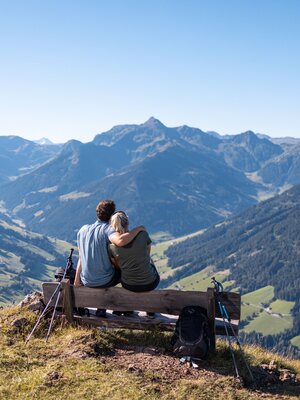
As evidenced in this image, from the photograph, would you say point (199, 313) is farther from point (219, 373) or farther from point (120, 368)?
point (120, 368)

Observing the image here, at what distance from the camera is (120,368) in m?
9.75

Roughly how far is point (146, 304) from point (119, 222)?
7.68 ft

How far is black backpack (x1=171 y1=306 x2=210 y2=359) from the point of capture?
10.4m

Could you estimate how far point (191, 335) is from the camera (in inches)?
415

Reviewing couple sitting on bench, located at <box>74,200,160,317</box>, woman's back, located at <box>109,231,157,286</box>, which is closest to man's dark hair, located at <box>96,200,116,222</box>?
couple sitting on bench, located at <box>74,200,160,317</box>

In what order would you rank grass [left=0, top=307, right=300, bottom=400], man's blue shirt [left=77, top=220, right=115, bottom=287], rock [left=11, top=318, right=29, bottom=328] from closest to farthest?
grass [left=0, top=307, right=300, bottom=400] < man's blue shirt [left=77, top=220, right=115, bottom=287] < rock [left=11, top=318, right=29, bottom=328]

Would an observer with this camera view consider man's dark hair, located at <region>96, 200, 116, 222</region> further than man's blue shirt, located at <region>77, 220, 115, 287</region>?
Yes

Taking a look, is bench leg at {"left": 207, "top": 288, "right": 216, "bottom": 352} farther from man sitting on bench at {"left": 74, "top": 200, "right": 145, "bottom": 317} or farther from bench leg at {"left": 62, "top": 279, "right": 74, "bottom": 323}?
bench leg at {"left": 62, "top": 279, "right": 74, "bottom": 323}

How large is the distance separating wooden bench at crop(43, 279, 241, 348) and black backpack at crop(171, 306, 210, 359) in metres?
0.40

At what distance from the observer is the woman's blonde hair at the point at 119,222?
11.4 m

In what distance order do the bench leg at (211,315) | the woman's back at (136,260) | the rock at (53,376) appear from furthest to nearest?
1. the woman's back at (136,260)
2. the bench leg at (211,315)
3. the rock at (53,376)

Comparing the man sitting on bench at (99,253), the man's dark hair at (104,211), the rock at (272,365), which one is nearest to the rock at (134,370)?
the man sitting on bench at (99,253)

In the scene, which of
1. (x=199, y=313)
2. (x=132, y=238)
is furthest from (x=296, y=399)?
(x=132, y=238)

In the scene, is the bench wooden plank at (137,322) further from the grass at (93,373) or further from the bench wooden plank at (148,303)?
the grass at (93,373)
